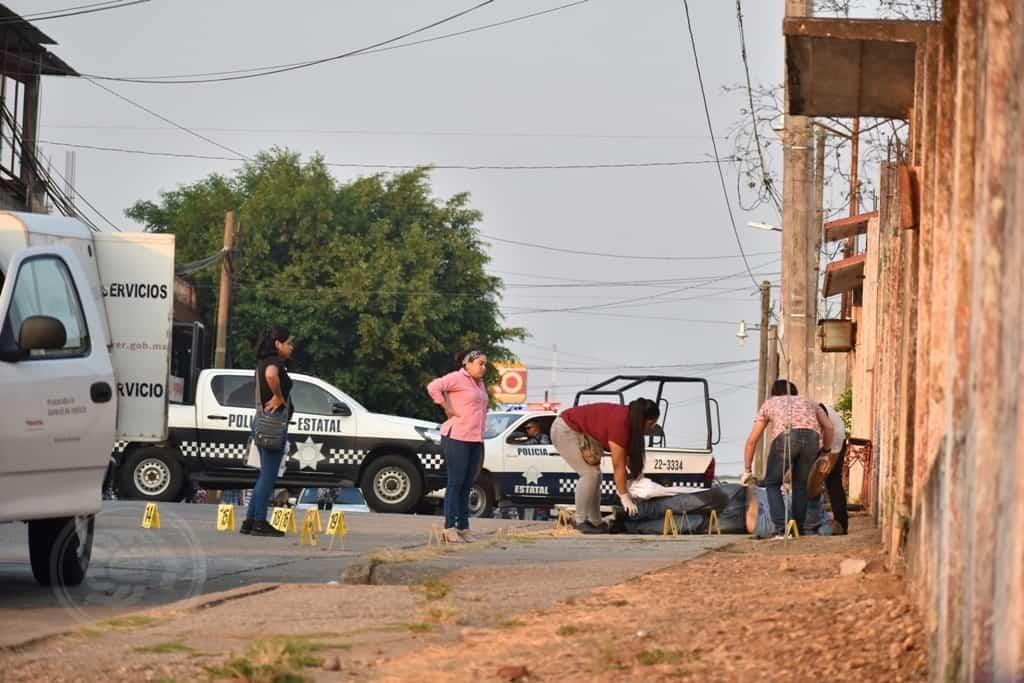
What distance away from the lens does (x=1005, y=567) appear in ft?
14.0

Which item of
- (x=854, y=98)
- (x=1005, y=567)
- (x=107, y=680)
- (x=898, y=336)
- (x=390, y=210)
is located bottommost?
(x=107, y=680)

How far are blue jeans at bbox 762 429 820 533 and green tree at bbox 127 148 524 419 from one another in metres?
32.7

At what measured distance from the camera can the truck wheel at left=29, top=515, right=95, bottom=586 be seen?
10.2 m

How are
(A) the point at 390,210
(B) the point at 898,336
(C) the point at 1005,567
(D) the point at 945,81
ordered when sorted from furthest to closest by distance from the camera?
(A) the point at 390,210 → (B) the point at 898,336 → (D) the point at 945,81 → (C) the point at 1005,567

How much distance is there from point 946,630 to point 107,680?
276 cm

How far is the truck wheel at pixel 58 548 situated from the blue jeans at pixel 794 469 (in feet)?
22.3

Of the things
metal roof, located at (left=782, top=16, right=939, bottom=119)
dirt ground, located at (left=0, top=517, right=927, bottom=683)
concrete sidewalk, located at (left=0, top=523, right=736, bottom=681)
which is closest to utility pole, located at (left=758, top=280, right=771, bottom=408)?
metal roof, located at (left=782, top=16, right=939, bottom=119)

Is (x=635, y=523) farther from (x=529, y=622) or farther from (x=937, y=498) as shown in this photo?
(x=937, y=498)

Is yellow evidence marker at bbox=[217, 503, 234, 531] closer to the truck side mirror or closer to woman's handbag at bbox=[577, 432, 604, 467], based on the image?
woman's handbag at bbox=[577, 432, 604, 467]

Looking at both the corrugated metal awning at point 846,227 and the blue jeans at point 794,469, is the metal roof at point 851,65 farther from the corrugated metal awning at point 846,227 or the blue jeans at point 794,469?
the corrugated metal awning at point 846,227

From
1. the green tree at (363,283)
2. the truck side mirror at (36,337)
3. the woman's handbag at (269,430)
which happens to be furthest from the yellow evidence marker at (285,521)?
the green tree at (363,283)

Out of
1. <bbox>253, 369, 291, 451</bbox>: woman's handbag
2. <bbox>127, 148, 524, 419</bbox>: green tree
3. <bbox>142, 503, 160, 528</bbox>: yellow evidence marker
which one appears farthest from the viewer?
<bbox>127, 148, 524, 419</bbox>: green tree

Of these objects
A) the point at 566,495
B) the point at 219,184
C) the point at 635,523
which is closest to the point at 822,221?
the point at 566,495

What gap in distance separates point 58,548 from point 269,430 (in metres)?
5.11
